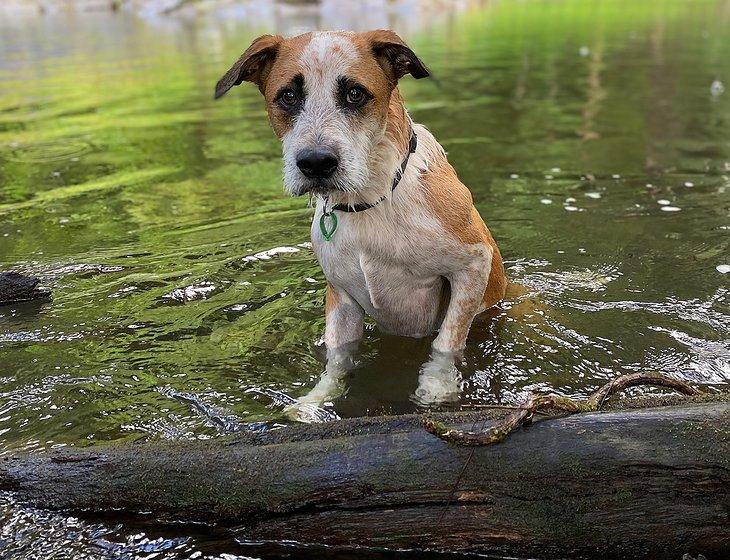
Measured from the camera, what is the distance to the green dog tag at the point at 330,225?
4246mm

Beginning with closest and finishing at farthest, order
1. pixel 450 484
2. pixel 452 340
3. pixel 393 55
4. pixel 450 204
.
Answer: pixel 450 484 < pixel 393 55 < pixel 450 204 < pixel 452 340

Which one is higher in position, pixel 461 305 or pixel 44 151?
pixel 461 305

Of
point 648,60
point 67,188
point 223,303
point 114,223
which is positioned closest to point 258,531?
point 223,303

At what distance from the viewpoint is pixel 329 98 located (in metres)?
3.73

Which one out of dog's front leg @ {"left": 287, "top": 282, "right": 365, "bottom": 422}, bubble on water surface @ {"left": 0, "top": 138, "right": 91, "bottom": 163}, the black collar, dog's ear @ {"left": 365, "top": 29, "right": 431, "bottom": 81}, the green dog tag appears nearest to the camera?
dog's ear @ {"left": 365, "top": 29, "right": 431, "bottom": 81}

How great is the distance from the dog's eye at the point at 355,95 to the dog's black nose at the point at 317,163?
0.32 metres

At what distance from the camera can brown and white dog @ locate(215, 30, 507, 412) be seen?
147 inches

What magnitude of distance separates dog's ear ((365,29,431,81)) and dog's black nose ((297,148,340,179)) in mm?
640

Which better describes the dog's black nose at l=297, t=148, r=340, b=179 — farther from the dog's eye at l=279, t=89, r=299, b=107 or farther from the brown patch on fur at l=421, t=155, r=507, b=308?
the brown patch on fur at l=421, t=155, r=507, b=308

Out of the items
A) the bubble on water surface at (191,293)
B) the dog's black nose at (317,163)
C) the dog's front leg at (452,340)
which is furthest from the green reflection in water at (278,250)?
the dog's black nose at (317,163)

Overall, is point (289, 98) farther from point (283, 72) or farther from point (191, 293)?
point (191, 293)

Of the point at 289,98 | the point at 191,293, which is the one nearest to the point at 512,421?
the point at 289,98

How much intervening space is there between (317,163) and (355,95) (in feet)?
1.37

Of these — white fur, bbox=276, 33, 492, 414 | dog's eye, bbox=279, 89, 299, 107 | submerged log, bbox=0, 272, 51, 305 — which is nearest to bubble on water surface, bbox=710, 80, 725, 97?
white fur, bbox=276, 33, 492, 414
